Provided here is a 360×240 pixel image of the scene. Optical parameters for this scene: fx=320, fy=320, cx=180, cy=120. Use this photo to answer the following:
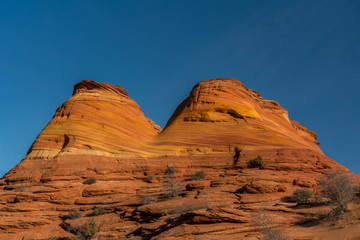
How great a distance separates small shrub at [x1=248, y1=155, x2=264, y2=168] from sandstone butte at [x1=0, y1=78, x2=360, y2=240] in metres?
0.47

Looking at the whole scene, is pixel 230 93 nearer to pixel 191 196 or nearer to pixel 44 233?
pixel 191 196

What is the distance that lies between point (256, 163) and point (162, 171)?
27.5ft

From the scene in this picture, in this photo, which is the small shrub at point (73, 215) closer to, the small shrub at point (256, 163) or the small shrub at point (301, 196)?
the small shrub at point (301, 196)

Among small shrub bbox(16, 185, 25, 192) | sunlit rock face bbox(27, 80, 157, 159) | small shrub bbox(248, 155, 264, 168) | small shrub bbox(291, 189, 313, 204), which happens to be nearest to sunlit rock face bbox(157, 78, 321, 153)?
small shrub bbox(248, 155, 264, 168)

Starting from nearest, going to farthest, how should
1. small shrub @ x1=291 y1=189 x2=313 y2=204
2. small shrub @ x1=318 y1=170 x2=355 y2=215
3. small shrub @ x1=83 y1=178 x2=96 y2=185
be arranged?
small shrub @ x1=318 y1=170 x2=355 y2=215 < small shrub @ x1=291 y1=189 x2=313 y2=204 < small shrub @ x1=83 y1=178 x2=96 y2=185

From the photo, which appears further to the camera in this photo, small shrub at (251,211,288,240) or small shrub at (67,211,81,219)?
small shrub at (67,211,81,219)

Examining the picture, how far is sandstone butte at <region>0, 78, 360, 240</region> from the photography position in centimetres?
1694

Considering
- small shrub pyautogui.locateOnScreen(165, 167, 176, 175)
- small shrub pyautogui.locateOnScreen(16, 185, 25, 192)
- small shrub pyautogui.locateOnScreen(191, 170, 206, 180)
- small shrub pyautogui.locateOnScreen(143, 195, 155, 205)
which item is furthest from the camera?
small shrub pyautogui.locateOnScreen(165, 167, 176, 175)

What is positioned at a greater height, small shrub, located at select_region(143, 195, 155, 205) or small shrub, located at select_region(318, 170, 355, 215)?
small shrub, located at select_region(143, 195, 155, 205)

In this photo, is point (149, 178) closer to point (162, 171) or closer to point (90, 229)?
point (162, 171)

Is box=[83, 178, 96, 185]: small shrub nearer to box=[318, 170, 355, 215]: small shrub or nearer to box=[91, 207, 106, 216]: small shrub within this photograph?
box=[91, 207, 106, 216]: small shrub

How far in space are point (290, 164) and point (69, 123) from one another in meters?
21.7

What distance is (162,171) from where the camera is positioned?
29078 millimetres

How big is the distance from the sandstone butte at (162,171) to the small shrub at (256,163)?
467 millimetres
